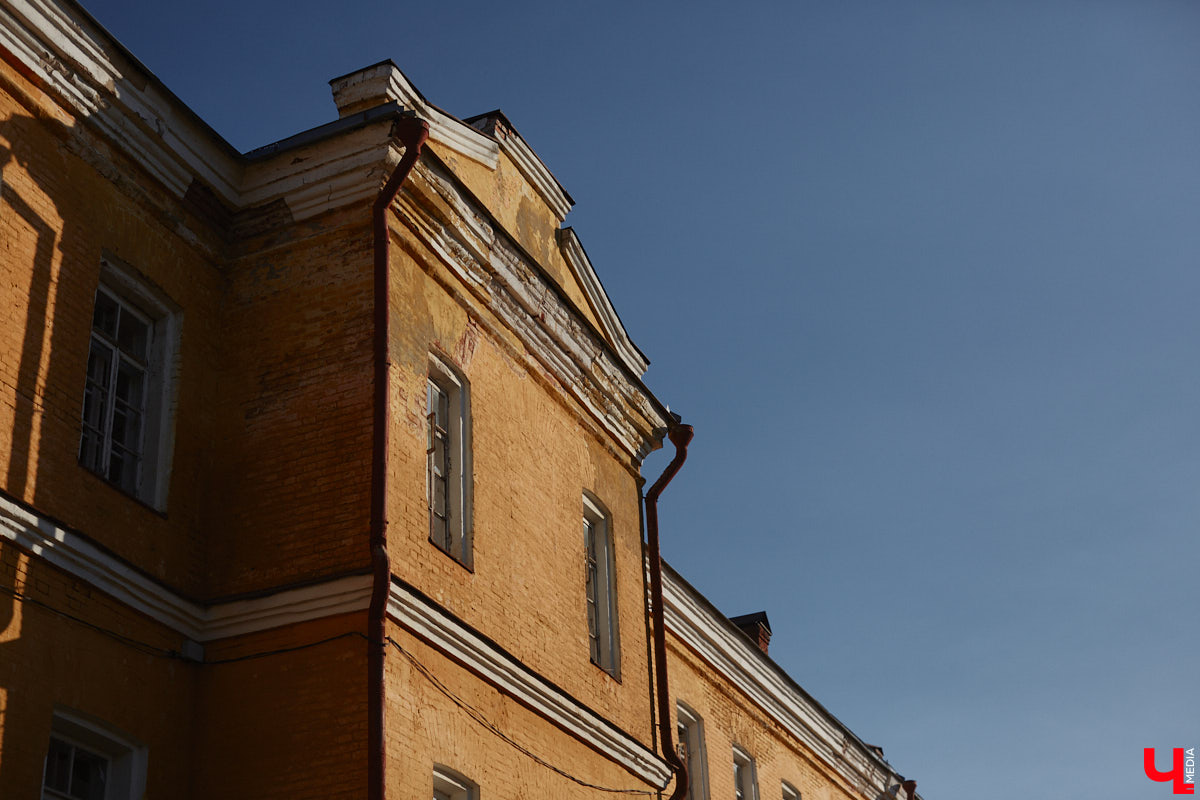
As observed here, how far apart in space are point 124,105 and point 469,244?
2.87 meters

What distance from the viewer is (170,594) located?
9820mm

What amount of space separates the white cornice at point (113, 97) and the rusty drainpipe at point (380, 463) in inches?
55.1

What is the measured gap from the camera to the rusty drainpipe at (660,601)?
13.8 meters

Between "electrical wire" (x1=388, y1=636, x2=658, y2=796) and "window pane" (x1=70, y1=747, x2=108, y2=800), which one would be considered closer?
→ "window pane" (x1=70, y1=747, x2=108, y2=800)

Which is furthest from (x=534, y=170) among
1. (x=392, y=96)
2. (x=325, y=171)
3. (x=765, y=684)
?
(x=765, y=684)

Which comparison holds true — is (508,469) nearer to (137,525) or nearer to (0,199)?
(137,525)

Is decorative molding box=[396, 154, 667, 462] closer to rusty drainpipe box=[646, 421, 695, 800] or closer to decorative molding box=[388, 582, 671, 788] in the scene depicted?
rusty drainpipe box=[646, 421, 695, 800]

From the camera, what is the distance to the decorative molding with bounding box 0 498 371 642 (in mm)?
8891

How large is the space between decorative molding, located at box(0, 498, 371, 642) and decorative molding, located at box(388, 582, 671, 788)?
0.44m

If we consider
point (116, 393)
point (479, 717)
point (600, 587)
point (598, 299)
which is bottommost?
point (479, 717)

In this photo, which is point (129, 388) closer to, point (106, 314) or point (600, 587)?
point (106, 314)

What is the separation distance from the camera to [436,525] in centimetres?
1109

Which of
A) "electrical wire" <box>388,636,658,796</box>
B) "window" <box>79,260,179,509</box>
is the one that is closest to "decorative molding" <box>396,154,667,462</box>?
"window" <box>79,260,179,509</box>

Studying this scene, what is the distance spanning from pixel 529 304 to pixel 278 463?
3.05 m
